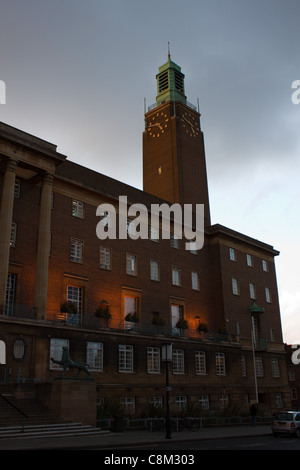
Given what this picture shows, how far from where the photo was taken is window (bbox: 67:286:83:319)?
120ft

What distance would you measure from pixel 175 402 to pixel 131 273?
11.6 meters

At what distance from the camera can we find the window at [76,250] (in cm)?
3766

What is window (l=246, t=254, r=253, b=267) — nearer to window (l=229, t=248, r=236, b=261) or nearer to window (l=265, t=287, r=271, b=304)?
window (l=229, t=248, r=236, b=261)

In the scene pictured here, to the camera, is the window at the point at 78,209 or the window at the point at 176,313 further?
the window at the point at 176,313

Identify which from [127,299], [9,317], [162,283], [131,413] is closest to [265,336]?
[162,283]

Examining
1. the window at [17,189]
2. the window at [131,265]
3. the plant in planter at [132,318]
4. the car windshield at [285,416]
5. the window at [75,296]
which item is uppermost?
the window at [17,189]

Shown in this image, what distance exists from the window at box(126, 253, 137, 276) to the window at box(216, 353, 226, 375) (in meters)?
11.7

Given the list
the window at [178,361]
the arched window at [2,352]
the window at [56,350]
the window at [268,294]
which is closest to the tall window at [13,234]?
the window at [56,350]

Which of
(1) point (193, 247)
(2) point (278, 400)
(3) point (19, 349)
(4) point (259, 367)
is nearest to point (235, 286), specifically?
(1) point (193, 247)

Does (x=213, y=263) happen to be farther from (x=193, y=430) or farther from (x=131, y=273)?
(x=193, y=430)

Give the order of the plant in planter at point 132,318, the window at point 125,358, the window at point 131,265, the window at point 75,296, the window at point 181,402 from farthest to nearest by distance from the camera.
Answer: the window at point 131,265 < the window at point 181,402 < the plant in planter at point 132,318 < the window at point 75,296 < the window at point 125,358

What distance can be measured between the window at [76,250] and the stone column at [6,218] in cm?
701

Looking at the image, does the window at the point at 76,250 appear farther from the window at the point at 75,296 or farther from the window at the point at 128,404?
the window at the point at 128,404

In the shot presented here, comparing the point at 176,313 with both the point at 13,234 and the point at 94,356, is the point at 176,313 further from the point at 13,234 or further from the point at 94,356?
the point at 13,234
